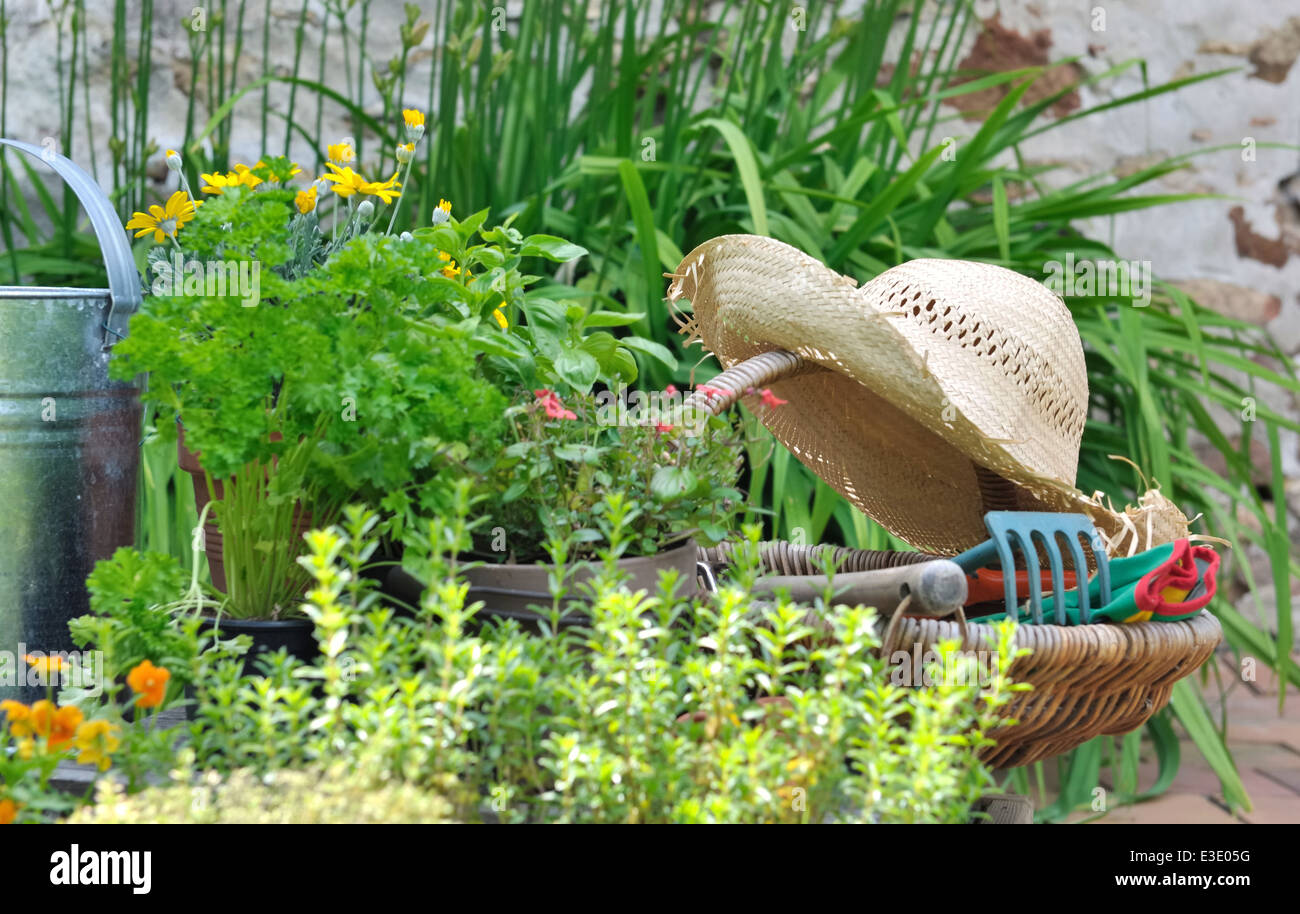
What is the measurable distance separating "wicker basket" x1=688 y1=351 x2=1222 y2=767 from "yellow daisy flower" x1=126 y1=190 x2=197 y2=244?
1.57 ft

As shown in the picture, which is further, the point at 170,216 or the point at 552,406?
Result: the point at 170,216

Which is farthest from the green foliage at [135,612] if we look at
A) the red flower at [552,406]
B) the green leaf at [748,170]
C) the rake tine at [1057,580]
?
the green leaf at [748,170]

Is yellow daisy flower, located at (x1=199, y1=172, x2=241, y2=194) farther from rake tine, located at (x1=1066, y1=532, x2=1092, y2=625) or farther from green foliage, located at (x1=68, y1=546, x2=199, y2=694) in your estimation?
rake tine, located at (x1=1066, y1=532, x2=1092, y2=625)

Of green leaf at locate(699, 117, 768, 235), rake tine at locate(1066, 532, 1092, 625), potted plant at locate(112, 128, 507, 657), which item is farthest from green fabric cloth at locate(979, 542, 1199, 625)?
green leaf at locate(699, 117, 768, 235)

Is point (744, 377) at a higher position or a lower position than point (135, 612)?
higher

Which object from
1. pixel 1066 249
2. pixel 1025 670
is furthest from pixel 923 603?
pixel 1066 249

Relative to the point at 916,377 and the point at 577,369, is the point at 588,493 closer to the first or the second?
the point at 577,369

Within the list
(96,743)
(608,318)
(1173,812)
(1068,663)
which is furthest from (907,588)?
(1173,812)

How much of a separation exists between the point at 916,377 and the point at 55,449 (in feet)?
2.33

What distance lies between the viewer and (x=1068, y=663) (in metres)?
0.84

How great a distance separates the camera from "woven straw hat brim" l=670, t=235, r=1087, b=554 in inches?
37.4

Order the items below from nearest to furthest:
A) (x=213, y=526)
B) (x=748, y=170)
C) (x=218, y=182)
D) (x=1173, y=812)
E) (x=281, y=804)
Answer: (x=281, y=804) < (x=218, y=182) < (x=213, y=526) < (x=748, y=170) < (x=1173, y=812)
